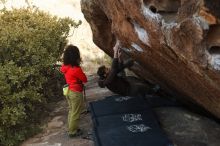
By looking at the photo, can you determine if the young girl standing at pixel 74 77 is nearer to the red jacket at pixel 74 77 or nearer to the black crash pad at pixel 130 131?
the red jacket at pixel 74 77

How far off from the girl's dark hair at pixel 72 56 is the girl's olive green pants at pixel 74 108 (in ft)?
1.57

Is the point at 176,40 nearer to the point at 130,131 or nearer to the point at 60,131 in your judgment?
the point at 130,131

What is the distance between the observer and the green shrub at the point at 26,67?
8469 mm

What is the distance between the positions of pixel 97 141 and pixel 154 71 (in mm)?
1627

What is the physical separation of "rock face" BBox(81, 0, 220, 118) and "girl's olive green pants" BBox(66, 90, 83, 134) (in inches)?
44.3

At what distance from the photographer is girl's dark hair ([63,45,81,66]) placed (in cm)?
760

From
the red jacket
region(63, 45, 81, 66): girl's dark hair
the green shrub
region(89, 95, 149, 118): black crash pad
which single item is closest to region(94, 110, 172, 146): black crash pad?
region(89, 95, 149, 118): black crash pad

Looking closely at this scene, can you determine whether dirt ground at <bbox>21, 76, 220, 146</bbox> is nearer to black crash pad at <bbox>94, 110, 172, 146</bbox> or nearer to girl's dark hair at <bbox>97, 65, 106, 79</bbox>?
black crash pad at <bbox>94, 110, 172, 146</bbox>

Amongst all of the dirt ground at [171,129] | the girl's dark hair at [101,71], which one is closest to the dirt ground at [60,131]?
the dirt ground at [171,129]

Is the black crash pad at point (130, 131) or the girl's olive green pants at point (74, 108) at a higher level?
the girl's olive green pants at point (74, 108)

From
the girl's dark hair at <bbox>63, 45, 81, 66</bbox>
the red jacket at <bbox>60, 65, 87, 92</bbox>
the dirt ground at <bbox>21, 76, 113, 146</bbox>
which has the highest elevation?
the girl's dark hair at <bbox>63, 45, 81, 66</bbox>

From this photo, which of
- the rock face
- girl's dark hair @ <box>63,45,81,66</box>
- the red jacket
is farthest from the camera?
the red jacket

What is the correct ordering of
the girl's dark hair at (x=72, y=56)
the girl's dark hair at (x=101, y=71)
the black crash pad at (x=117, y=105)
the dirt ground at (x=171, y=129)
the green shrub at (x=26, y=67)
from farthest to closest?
the green shrub at (x=26, y=67)
the black crash pad at (x=117, y=105)
the girl's dark hair at (x=101, y=71)
the girl's dark hair at (x=72, y=56)
the dirt ground at (x=171, y=129)

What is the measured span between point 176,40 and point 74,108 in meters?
3.09
